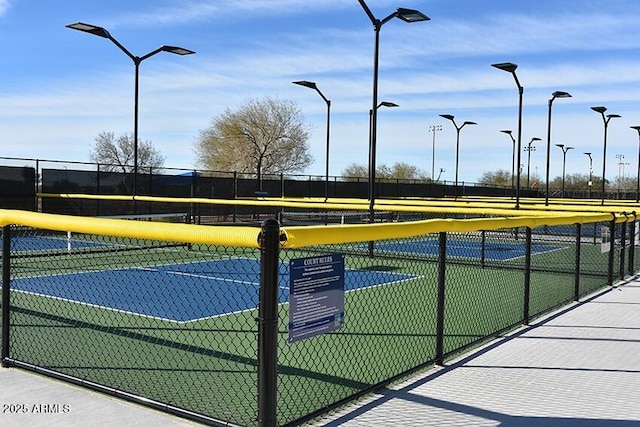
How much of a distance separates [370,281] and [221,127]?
53025 millimetres

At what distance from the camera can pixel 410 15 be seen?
15.1 metres

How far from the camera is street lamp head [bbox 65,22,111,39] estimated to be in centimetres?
1976

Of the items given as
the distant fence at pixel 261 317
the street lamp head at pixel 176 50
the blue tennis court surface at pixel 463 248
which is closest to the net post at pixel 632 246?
the distant fence at pixel 261 317

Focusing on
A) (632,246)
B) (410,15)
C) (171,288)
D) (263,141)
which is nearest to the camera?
(171,288)

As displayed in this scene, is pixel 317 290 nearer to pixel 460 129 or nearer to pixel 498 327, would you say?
pixel 498 327

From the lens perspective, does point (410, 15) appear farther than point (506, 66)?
No

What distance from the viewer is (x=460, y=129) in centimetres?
4238

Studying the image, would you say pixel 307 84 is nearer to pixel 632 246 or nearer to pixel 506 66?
pixel 506 66

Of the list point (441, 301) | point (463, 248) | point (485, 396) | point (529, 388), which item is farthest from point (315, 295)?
point (463, 248)

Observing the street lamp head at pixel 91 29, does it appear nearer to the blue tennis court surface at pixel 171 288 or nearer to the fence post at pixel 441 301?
the blue tennis court surface at pixel 171 288

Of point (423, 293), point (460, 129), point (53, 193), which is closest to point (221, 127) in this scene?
point (460, 129)

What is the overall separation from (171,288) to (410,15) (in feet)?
27.8

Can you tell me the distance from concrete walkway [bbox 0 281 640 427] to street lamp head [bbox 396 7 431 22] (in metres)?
9.69

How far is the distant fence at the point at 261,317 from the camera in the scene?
4.31 meters
